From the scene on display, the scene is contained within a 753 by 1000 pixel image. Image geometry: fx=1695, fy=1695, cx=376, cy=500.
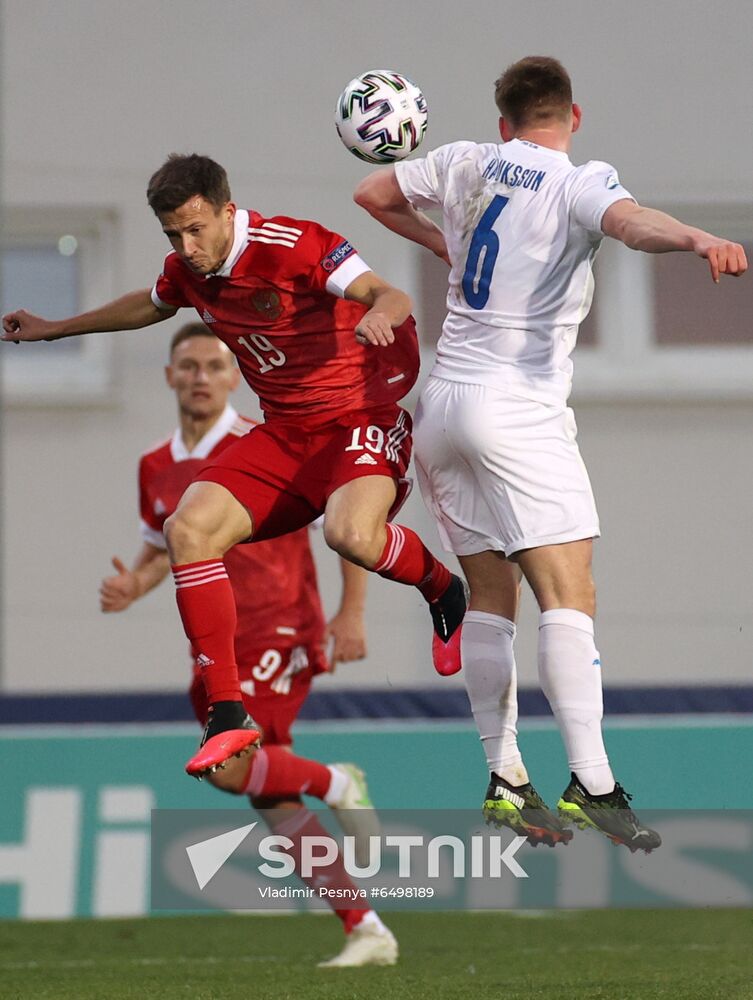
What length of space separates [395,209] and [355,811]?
2.68 m

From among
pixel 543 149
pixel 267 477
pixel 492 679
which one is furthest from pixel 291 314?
pixel 492 679

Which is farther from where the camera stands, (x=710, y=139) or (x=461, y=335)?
(x=710, y=139)

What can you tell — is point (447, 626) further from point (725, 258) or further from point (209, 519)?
point (725, 258)

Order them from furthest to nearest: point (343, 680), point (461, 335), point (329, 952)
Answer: point (343, 680) → point (329, 952) → point (461, 335)

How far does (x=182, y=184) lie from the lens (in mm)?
4816

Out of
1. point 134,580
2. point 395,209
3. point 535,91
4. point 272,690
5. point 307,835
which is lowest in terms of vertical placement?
point 307,835

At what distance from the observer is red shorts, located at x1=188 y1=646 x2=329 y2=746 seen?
265 inches

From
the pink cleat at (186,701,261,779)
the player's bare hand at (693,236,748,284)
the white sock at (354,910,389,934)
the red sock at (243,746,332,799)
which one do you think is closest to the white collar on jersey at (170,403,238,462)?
the red sock at (243,746,332,799)

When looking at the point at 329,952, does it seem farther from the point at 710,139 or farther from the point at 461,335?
the point at 710,139

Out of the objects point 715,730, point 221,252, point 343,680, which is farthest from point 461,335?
point 343,680

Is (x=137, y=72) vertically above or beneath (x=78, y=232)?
above

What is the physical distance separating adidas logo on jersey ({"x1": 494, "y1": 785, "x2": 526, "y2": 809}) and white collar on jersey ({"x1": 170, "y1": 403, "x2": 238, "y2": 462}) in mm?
2653

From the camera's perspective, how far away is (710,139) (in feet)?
31.7

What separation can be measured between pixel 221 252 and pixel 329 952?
313 cm
